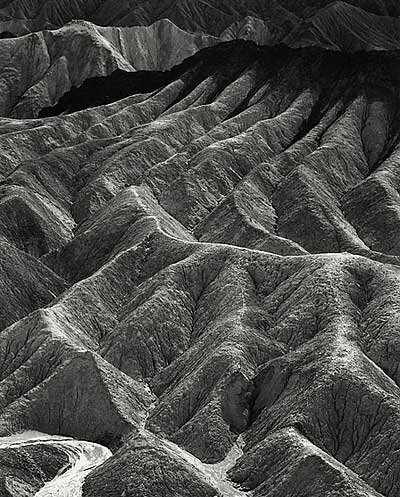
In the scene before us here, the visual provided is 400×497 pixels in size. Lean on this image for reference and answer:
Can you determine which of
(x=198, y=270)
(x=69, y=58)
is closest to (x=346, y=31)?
(x=69, y=58)

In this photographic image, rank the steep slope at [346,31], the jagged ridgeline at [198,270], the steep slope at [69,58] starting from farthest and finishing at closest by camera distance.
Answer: the steep slope at [346,31], the steep slope at [69,58], the jagged ridgeline at [198,270]

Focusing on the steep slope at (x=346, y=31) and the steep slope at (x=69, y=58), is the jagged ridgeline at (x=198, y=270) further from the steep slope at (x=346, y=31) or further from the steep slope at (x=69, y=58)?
the steep slope at (x=346, y=31)

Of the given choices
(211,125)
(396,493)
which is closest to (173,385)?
(396,493)

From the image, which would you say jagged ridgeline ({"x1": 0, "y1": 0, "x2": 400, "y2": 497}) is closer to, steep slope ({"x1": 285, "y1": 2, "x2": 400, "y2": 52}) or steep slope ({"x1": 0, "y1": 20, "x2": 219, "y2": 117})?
steep slope ({"x1": 0, "y1": 20, "x2": 219, "y2": 117})

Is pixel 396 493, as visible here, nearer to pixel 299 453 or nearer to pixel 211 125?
pixel 299 453

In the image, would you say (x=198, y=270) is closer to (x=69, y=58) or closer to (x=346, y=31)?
(x=69, y=58)

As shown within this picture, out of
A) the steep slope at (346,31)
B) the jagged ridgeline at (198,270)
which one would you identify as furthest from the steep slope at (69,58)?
the steep slope at (346,31)

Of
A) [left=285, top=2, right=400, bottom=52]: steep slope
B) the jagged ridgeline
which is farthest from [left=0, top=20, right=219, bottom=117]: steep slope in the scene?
[left=285, top=2, right=400, bottom=52]: steep slope

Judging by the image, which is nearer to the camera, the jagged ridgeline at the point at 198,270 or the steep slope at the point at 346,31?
the jagged ridgeline at the point at 198,270
